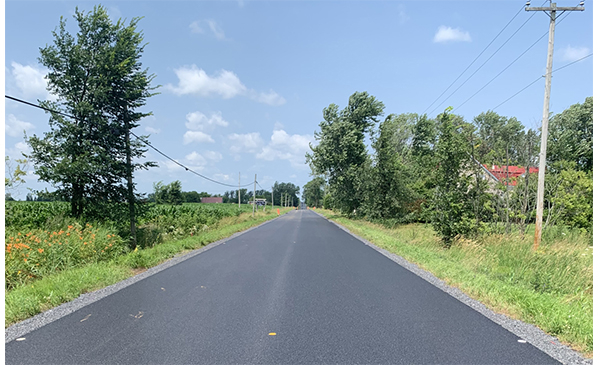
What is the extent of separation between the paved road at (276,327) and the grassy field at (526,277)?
0.63 m

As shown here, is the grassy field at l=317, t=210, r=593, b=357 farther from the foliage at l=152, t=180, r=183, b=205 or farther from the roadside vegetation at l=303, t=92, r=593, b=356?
the foliage at l=152, t=180, r=183, b=205

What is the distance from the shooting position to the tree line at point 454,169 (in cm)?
1356

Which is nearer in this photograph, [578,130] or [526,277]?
[526,277]

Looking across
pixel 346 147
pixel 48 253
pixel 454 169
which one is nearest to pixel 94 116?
pixel 48 253

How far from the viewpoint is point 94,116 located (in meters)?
16.9

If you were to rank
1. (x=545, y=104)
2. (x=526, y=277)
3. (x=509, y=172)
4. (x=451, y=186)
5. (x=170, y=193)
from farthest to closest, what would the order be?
(x=170, y=193) → (x=509, y=172) → (x=451, y=186) → (x=545, y=104) → (x=526, y=277)

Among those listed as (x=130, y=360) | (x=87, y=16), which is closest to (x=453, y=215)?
(x=130, y=360)

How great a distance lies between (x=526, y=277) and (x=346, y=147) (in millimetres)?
32530

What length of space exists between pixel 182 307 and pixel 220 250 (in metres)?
8.01

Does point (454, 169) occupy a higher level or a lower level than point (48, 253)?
higher

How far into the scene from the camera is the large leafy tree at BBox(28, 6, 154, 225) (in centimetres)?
1628

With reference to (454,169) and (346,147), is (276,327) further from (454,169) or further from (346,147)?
(346,147)

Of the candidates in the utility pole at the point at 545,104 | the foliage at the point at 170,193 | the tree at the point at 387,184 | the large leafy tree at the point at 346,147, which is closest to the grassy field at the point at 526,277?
the utility pole at the point at 545,104

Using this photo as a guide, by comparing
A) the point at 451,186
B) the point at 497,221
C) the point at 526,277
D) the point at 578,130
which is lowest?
the point at 526,277
